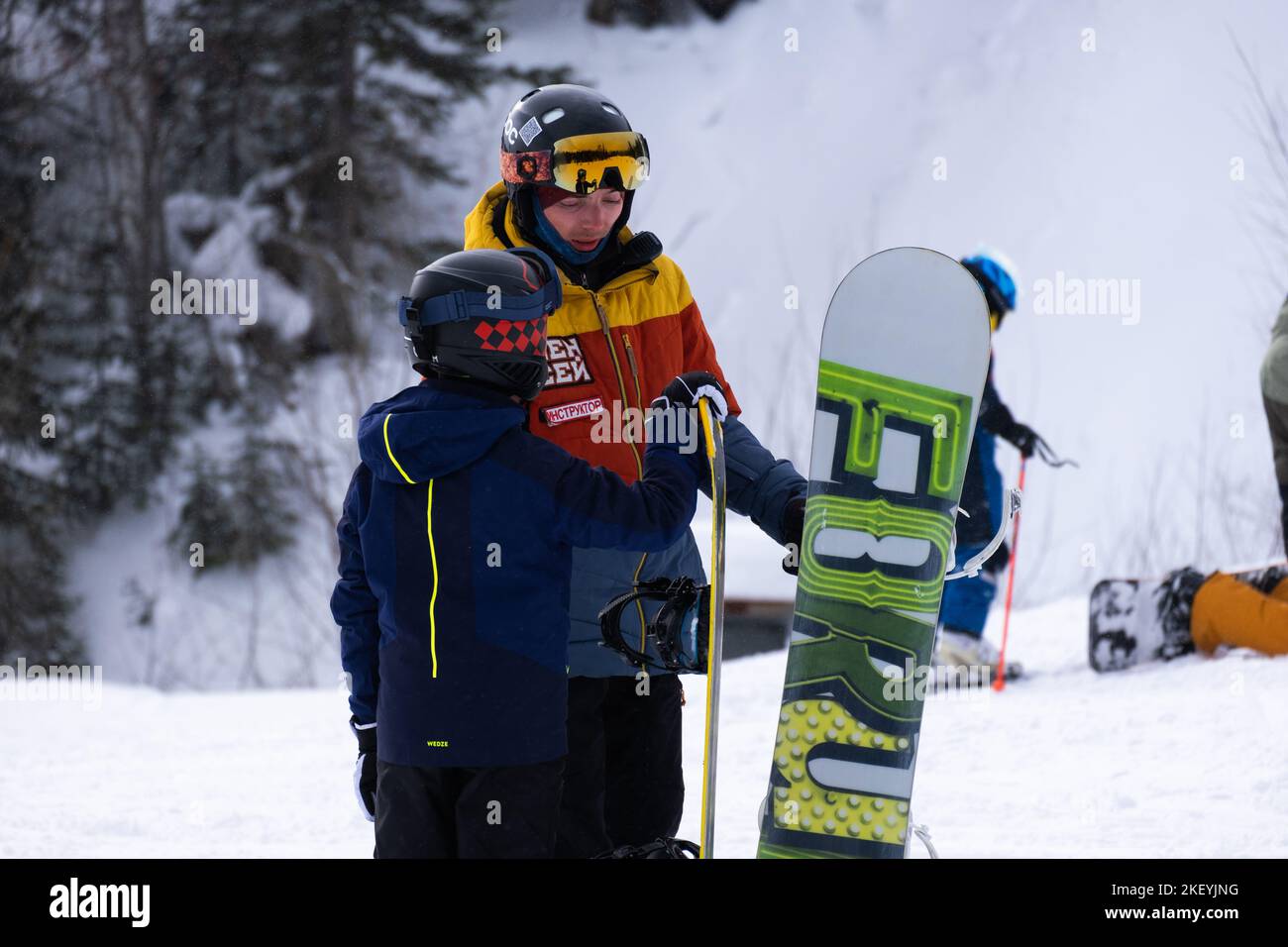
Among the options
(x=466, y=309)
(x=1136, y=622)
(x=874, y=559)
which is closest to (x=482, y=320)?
(x=466, y=309)

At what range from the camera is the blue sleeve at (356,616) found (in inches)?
95.0

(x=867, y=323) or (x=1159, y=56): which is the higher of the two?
(x=1159, y=56)

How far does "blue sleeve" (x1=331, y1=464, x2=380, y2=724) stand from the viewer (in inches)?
95.0

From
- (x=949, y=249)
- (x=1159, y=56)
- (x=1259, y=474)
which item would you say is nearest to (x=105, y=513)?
(x=949, y=249)

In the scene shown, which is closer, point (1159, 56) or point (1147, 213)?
point (1147, 213)

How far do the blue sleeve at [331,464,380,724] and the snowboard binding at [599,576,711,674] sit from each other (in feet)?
1.33

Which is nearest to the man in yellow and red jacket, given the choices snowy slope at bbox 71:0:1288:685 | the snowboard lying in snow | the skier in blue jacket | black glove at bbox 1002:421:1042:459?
the skier in blue jacket

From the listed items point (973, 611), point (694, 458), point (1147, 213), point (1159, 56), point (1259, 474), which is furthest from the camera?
point (1159, 56)

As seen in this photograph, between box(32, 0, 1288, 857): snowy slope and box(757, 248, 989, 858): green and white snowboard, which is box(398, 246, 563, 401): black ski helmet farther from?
box(32, 0, 1288, 857): snowy slope

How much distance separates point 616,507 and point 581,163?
0.74 metres

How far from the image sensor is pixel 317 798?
5.00 m

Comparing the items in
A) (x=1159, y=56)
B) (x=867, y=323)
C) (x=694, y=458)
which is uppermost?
(x=1159, y=56)
